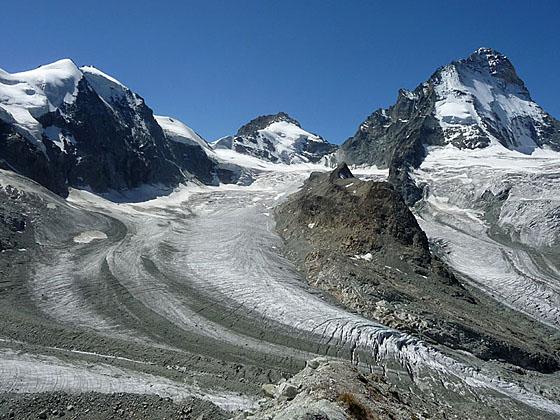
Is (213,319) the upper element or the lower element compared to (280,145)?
lower

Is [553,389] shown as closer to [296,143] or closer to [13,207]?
[13,207]

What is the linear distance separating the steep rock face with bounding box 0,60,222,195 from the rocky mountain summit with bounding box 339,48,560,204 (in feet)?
173

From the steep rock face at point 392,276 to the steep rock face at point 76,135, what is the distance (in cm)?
3330

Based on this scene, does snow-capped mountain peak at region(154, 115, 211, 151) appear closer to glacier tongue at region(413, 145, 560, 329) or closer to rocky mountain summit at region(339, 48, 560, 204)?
rocky mountain summit at region(339, 48, 560, 204)

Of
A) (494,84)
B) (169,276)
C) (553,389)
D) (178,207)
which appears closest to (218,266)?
(169,276)

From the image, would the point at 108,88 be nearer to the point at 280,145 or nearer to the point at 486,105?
the point at 280,145

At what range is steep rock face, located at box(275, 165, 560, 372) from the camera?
2392cm

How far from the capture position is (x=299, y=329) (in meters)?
22.6

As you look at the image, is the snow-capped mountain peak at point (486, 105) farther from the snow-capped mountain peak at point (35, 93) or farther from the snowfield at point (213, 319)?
the snowfield at point (213, 319)

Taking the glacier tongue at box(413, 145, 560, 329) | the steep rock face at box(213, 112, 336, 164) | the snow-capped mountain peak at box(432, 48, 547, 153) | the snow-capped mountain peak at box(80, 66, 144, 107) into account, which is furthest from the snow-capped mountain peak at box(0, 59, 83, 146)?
the steep rock face at box(213, 112, 336, 164)

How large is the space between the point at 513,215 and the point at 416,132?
61.0 meters

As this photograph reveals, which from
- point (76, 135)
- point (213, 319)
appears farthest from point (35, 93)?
point (213, 319)

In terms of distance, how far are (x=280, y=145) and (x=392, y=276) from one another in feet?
499

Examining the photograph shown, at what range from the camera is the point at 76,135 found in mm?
74438
